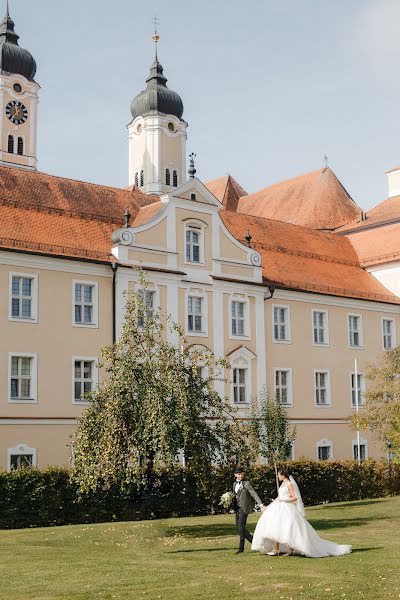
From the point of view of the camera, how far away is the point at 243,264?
121ft

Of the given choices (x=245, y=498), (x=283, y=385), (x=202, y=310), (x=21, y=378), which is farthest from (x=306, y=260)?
(x=245, y=498)

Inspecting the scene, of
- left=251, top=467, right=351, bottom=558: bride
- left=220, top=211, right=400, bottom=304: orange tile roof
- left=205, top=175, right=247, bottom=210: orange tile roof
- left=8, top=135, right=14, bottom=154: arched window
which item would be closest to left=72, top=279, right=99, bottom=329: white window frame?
left=220, top=211, right=400, bottom=304: orange tile roof

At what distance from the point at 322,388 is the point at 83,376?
1258 centimetres

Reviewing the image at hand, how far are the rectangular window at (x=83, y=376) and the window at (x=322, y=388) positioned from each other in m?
11.7

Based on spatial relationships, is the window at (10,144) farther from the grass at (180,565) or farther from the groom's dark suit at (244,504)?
the groom's dark suit at (244,504)

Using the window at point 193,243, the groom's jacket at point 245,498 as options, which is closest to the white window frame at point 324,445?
the window at point 193,243

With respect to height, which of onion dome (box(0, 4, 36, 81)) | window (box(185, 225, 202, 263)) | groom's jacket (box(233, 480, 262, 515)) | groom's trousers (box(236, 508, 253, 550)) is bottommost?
groom's trousers (box(236, 508, 253, 550))

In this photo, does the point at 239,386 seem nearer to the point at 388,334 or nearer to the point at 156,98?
the point at 388,334

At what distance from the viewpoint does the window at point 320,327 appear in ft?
129

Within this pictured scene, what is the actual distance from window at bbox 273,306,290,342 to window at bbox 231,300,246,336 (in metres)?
1.93

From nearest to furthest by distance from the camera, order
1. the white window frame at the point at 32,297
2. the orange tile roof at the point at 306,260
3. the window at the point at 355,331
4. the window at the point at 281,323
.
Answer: the white window frame at the point at 32,297
the window at the point at 281,323
the orange tile roof at the point at 306,260
the window at the point at 355,331

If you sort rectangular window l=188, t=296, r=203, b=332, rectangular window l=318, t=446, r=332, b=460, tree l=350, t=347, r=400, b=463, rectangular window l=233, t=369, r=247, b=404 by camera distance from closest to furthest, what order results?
tree l=350, t=347, r=400, b=463
rectangular window l=188, t=296, r=203, b=332
rectangular window l=233, t=369, r=247, b=404
rectangular window l=318, t=446, r=332, b=460

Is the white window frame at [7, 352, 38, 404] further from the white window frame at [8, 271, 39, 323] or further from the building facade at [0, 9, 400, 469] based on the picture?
the white window frame at [8, 271, 39, 323]

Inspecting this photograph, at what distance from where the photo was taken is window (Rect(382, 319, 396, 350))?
42.2 metres
